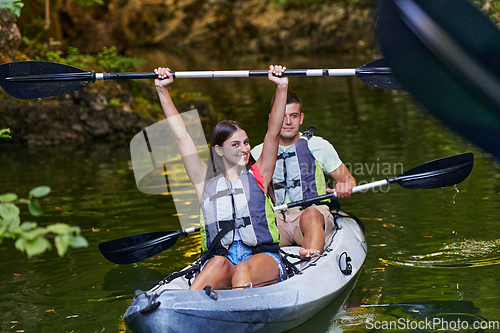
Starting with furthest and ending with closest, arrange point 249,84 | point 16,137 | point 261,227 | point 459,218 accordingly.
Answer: point 249,84
point 16,137
point 459,218
point 261,227

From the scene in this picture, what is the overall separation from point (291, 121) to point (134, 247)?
145 cm

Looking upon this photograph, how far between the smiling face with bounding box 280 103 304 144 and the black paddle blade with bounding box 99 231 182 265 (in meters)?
1.09

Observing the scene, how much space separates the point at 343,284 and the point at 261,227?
75cm

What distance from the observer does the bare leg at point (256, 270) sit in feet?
8.86

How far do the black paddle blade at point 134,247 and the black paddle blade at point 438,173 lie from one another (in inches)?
72.5

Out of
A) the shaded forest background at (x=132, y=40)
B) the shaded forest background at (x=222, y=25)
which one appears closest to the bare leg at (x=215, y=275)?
the shaded forest background at (x=132, y=40)

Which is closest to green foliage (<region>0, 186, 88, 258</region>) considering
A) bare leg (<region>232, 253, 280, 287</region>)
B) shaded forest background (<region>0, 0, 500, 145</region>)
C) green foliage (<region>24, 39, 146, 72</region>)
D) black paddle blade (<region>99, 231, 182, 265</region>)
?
shaded forest background (<region>0, 0, 500, 145</region>)

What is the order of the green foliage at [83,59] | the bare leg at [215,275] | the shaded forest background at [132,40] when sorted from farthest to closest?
the green foliage at [83,59] < the shaded forest background at [132,40] < the bare leg at [215,275]

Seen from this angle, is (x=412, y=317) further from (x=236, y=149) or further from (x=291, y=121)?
(x=291, y=121)

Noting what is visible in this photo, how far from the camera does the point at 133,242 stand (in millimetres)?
3738

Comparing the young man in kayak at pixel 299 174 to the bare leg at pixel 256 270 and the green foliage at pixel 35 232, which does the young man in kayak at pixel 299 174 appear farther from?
the green foliage at pixel 35 232

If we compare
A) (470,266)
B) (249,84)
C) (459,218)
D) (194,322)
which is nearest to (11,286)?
(194,322)

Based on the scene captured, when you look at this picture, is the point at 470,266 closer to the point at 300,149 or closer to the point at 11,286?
the point at 300,149

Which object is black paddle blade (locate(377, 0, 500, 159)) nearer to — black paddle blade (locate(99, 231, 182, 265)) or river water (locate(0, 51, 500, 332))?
river water (locate(0, 51, 500, 332))
